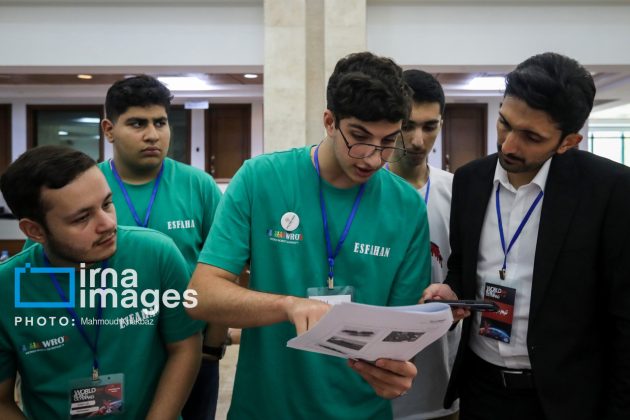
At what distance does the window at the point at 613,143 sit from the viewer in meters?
16.7

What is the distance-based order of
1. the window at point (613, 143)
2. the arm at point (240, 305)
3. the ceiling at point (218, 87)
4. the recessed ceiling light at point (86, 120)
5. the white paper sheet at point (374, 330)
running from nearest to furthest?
the white paper sheet at point (374, 330) < the arm at point (240, 305) < the ceiling at point (218, 87) < the recessed ceiling light at point (86, 120) < the window at point (613, 143)

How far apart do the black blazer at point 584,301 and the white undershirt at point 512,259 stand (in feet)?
0.21

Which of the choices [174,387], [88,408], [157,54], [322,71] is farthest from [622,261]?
[157,54]

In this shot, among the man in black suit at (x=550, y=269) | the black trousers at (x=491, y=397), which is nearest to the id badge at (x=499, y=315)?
the man in black suit at (x=550, y=269)

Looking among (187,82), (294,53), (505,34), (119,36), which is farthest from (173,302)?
(187,82)

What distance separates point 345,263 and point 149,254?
0.61 m

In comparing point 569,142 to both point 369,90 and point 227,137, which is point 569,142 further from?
point 227,137

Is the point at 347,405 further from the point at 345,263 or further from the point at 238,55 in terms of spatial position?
the point at 238,55

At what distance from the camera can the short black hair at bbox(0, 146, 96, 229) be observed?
58.6 inches

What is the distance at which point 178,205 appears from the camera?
2426 mm

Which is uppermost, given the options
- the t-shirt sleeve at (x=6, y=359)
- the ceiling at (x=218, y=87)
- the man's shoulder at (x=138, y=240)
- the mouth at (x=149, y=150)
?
the ceiling at (x=218, y=87)

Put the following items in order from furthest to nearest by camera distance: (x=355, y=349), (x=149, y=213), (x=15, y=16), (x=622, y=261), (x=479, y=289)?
(x=15, y=16)
(x=149, y=213)
(x=479, y=289)
(x=622, y=261)
(x=355, y=349)

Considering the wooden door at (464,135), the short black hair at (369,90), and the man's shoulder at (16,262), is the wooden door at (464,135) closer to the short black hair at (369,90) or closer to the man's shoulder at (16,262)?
the short black hair at (369,90)

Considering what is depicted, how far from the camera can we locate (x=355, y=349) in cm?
118
